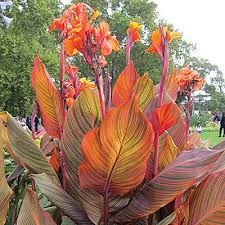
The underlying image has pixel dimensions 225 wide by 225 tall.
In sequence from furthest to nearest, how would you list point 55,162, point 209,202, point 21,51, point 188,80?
1. point 21,51
2. point 188,80
3. point 55,162
4. point 209,202

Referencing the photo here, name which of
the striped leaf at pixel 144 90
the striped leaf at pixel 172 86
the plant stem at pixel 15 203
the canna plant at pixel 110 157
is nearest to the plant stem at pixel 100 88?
the canna plant at pixel 110 157

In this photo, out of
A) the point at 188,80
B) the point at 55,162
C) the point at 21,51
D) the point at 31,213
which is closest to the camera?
the point at 31,213

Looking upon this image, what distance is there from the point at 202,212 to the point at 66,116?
330mm

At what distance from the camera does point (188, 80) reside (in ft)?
4.17

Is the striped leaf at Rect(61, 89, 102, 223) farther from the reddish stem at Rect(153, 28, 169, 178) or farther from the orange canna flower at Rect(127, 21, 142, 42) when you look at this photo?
the orange canna flower at Rect(127, 21, 142, 42)

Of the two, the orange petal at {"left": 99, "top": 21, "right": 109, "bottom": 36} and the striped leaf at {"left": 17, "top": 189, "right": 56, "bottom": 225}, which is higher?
the orange petal at {"left": 99, "top": 21, "right": 109, "bottom": 36}

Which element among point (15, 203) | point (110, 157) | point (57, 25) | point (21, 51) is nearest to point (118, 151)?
point (110, 157)

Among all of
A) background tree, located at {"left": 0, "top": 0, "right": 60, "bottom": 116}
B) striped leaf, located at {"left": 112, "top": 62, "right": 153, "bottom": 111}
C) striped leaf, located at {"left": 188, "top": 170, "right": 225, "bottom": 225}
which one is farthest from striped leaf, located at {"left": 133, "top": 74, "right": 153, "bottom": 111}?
background tree, located at {"left": 0, "top": 0, "right": 60, "bottom": 116}

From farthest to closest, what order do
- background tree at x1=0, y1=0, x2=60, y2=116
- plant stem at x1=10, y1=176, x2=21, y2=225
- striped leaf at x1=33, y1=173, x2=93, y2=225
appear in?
background tree at x1=0, y1=0, x2=60, y2=116, plant stem at x1=10, y1=176, x2=21, y2=225, striped leaf at x1=33, y1=173, x2=93, y2=225

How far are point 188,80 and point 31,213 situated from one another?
0.60 m

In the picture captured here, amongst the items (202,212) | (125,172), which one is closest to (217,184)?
(202,212)

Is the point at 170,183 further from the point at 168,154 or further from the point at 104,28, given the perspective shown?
the point at 104,28

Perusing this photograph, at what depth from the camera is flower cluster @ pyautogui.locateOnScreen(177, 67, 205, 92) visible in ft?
4.18

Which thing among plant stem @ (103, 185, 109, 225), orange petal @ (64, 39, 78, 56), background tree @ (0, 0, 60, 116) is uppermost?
background tree @ (0, 0, 60, 116)
